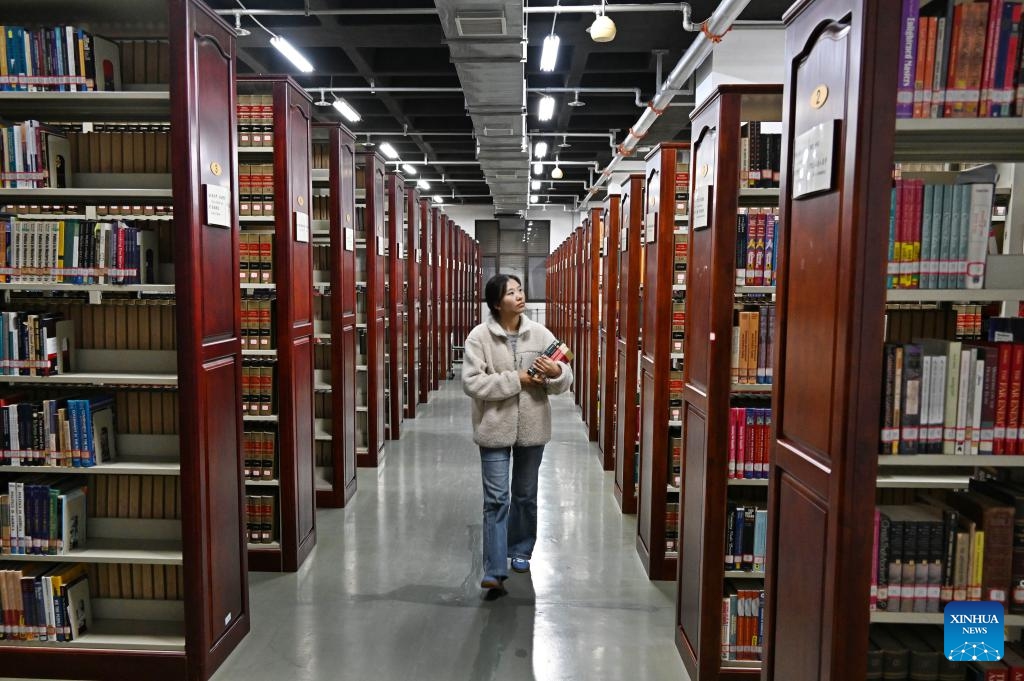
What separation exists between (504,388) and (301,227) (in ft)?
5.98

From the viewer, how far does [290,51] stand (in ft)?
23.4

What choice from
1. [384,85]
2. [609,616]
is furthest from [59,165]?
[384,85]

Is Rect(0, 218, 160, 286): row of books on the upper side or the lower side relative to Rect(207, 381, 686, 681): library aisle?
upper

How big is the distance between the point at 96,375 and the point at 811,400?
9.46 feet

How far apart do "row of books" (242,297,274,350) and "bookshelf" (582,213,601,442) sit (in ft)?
13.0

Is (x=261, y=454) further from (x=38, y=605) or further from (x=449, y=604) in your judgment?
(x=449, y=604)

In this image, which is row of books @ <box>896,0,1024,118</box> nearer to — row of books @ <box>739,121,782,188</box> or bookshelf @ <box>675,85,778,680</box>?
bookshelf @ <box>675,85,778,680</box>

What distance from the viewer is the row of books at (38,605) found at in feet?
9.78

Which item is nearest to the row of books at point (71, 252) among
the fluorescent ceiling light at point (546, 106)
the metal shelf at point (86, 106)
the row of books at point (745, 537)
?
the metal shelf at point (86, 106)

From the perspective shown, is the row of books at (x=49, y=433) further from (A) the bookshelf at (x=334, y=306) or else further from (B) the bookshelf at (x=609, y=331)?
(B) the bookshelf at (x=609, y=331)

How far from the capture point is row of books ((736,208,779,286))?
9.83 feet

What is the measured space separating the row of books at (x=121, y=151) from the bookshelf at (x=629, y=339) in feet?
10.2

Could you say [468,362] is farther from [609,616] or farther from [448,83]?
[448,83]

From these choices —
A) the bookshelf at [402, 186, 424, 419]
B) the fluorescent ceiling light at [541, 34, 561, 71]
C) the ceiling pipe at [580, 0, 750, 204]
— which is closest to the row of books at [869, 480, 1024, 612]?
the ceiling pipe at [580, 0, 750, 204]
